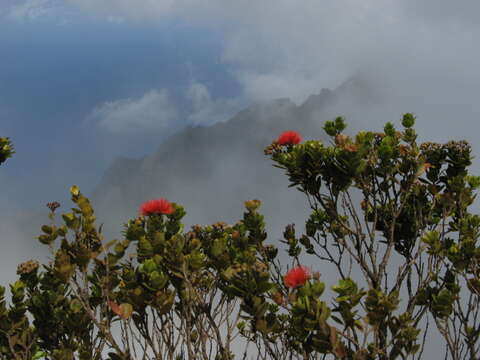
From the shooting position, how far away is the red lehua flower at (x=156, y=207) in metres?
4.23

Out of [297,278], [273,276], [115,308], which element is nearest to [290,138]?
[273,276]

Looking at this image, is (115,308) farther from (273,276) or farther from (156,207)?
(273,276)

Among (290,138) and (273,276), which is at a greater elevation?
(290,138)

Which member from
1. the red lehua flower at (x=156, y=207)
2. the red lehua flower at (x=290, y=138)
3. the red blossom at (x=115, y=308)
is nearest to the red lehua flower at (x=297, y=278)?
the red lehua flower at (x=156, y=207)

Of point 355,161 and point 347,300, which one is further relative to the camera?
point 355,161

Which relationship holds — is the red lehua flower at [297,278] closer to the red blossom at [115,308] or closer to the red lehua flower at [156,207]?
the red lehua flower at [156,207]

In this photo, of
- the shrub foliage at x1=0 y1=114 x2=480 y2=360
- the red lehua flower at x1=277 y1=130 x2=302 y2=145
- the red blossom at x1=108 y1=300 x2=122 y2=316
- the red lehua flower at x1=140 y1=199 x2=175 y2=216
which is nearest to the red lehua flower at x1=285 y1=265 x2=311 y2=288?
the shrub foliage at x1=0 y1=114 x2=480 y2=360

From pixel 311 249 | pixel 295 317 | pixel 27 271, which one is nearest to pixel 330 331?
pixel 295 317

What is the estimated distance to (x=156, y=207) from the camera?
167 inches

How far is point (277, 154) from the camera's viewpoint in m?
5.43

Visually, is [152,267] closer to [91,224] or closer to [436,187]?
[91,224]

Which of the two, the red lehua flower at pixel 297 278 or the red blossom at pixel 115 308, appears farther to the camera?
the red blossom at pixel 115 308

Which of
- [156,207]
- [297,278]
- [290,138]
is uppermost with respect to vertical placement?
[290,138]

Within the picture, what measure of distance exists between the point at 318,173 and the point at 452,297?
1.79 meters
